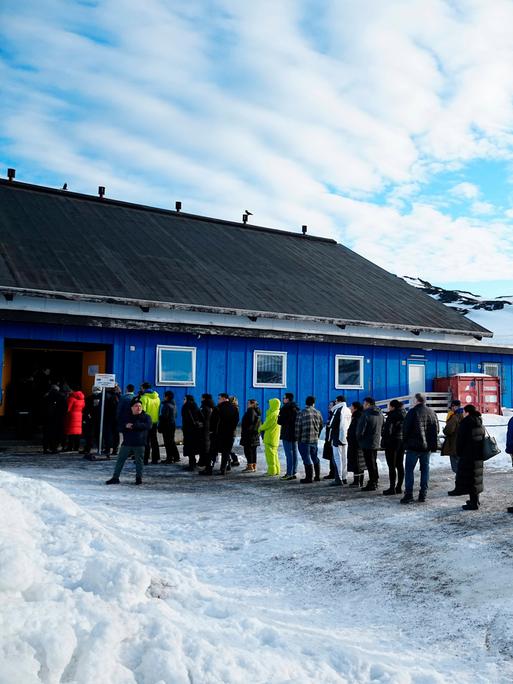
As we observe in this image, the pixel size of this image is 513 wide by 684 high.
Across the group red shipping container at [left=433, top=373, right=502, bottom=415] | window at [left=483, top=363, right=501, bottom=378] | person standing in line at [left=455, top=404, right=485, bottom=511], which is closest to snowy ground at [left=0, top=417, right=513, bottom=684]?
person standing in line at [left=455, top=404, right=485, bottom=511]

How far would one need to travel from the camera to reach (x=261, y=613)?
5668 millimetres

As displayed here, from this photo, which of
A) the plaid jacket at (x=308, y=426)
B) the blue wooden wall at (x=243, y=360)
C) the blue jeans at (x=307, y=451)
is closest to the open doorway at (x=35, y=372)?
the blue wooden wall at (x=243, y=360)

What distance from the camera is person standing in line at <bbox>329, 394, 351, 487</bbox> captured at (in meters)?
11.8

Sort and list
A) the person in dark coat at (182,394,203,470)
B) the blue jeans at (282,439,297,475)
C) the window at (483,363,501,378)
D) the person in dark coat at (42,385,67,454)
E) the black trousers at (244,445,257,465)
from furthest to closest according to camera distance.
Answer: the window at (483,363,501,378) → the person in dark coat at (42,385,67,454) → the person in dark coat at (182,394,203,470) → the black trousers at (244,445,257,465) → the blue jeans at (282,439,297,475)

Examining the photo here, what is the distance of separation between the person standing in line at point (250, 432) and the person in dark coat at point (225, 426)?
288mm

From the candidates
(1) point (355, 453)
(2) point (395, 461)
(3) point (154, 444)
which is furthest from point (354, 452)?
(3) point (154, 444)

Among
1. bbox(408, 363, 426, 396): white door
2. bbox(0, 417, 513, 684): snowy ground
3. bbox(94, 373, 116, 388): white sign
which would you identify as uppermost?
bbox(408, 363, 426, 396): white door

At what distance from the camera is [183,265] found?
21.0 metres

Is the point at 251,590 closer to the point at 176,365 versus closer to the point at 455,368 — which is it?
the point at 176,365

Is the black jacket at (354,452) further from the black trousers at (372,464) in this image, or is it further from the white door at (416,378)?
the white door at (416,378)

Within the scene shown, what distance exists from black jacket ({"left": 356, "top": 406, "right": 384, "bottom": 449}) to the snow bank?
491cm

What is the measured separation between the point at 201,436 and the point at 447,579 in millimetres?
7855

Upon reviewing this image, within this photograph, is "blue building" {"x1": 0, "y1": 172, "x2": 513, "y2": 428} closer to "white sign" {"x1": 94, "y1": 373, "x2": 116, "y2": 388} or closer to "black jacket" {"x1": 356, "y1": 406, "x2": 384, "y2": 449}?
"white sign" {"x1": 94, "y1": 373, "x2": 116, "y2": 388}

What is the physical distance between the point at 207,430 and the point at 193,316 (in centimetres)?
496
